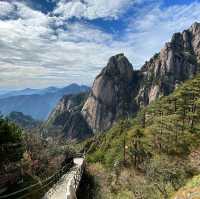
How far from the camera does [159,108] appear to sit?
6638 centimetres

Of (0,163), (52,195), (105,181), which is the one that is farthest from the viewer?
(105,181)

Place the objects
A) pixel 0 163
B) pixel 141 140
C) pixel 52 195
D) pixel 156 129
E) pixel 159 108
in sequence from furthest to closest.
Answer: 1. pixel 159 108
2. pixel 156 129
3. pixel 141 140
4. pixel 0 163
5. pixel 52 195

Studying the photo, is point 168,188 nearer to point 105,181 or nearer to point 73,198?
point 73,198

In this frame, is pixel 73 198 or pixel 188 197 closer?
pixel 188 197

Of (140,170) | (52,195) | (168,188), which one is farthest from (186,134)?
(52,195)

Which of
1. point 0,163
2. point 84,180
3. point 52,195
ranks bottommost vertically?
point 84,180

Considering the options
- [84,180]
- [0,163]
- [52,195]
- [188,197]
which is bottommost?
[84,180]

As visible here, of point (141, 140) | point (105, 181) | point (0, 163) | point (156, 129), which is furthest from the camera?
point (156, 129)

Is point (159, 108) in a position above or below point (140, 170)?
above

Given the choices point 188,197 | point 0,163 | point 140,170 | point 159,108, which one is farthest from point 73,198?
point 159,108

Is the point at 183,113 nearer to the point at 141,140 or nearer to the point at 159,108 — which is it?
the point at 159,108

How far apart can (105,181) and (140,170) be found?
22.8 ft

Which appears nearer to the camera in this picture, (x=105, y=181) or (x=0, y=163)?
(x=0, y=163)

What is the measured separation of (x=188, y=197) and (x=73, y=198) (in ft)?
66.5
